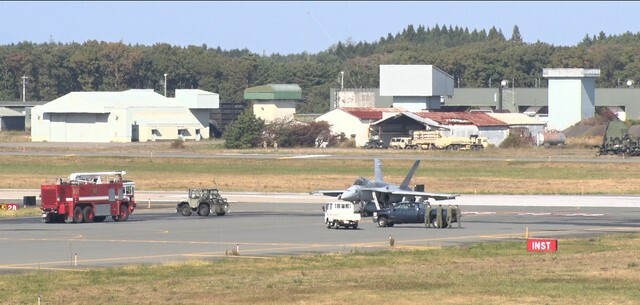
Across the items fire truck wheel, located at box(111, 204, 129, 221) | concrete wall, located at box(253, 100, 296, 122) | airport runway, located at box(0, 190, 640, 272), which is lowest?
airport runway, located at box(0, 190, 640, 272)

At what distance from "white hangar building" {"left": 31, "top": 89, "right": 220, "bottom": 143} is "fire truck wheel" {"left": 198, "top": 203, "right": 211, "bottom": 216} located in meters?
104

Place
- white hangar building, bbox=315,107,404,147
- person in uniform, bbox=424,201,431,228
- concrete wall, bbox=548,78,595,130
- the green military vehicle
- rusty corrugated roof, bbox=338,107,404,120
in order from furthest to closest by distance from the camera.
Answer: concrete wall, bbox=548,78,595,130 < rusty corrugated roof, bbox=338,107,404,120 < white hangar building, bbox=315,107,404,147 < the green military vehicle < person in uniform, bbox=424,201,431,228

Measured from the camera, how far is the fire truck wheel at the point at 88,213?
72375 millimetres

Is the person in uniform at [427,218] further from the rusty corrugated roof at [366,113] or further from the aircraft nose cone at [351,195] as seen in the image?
the rusty corrugated roof at [366,113]

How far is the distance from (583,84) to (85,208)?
12748 centimetres

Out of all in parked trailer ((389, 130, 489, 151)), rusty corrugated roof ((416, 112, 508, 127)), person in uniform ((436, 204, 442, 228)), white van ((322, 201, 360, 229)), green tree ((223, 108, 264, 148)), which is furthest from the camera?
rusty corrugated roof ((416, 112, 508, 127))

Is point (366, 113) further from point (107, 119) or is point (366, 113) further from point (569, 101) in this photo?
point (107, 119)

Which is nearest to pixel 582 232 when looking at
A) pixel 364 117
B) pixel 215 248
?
pixel 215 248

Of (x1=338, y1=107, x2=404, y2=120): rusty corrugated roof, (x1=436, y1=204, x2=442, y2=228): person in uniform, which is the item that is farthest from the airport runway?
(x1=338, y1=107, x2=404, y2=120): rusty corrugated roof

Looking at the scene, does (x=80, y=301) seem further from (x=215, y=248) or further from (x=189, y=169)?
(x=189, y=169)

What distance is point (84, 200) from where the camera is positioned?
237 feet

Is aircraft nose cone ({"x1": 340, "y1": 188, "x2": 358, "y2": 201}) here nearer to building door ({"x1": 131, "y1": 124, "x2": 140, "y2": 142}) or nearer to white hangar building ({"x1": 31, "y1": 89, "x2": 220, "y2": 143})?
white hangar building ({"x1": 31, "y1": 89, "x2": 220, "y2": 143})

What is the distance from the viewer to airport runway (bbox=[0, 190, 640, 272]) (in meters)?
52.5

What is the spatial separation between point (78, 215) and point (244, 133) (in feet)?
298
